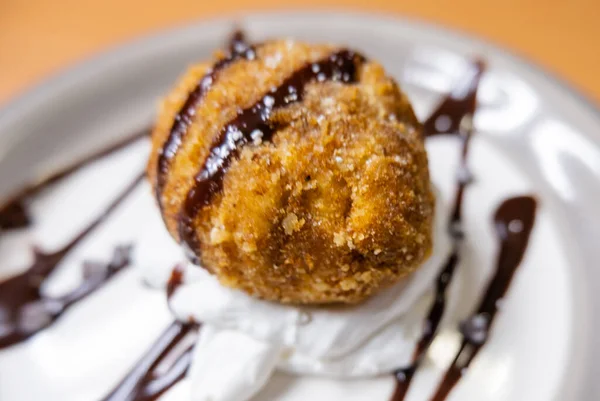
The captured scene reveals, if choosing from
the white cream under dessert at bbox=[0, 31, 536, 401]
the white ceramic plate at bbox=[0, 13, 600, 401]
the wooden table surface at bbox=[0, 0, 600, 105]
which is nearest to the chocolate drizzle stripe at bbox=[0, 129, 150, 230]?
the white ceramic plate at bbox=[0, 13, 600, 401]

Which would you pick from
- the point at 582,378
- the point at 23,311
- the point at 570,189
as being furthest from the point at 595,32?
the point at 23,311

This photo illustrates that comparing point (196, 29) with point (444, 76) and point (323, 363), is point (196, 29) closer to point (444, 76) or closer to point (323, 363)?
point (444, 76)

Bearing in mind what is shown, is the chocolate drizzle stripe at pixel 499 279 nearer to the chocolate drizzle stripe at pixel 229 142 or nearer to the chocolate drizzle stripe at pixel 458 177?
the chocolate drizzle stripe at pixel 458 177

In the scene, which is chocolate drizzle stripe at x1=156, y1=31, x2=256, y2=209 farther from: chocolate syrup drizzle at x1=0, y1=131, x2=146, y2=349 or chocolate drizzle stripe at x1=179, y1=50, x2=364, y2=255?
chocolate syrup drizzle at x1=0, y1=131, x2=146, y2=349

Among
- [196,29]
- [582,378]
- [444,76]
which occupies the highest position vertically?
[196,29]

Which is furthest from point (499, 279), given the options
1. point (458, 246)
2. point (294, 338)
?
point (294, 338)

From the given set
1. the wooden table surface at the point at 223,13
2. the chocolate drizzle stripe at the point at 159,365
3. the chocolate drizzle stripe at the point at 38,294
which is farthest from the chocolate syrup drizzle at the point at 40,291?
the wooden table surface at the point at 223,13
